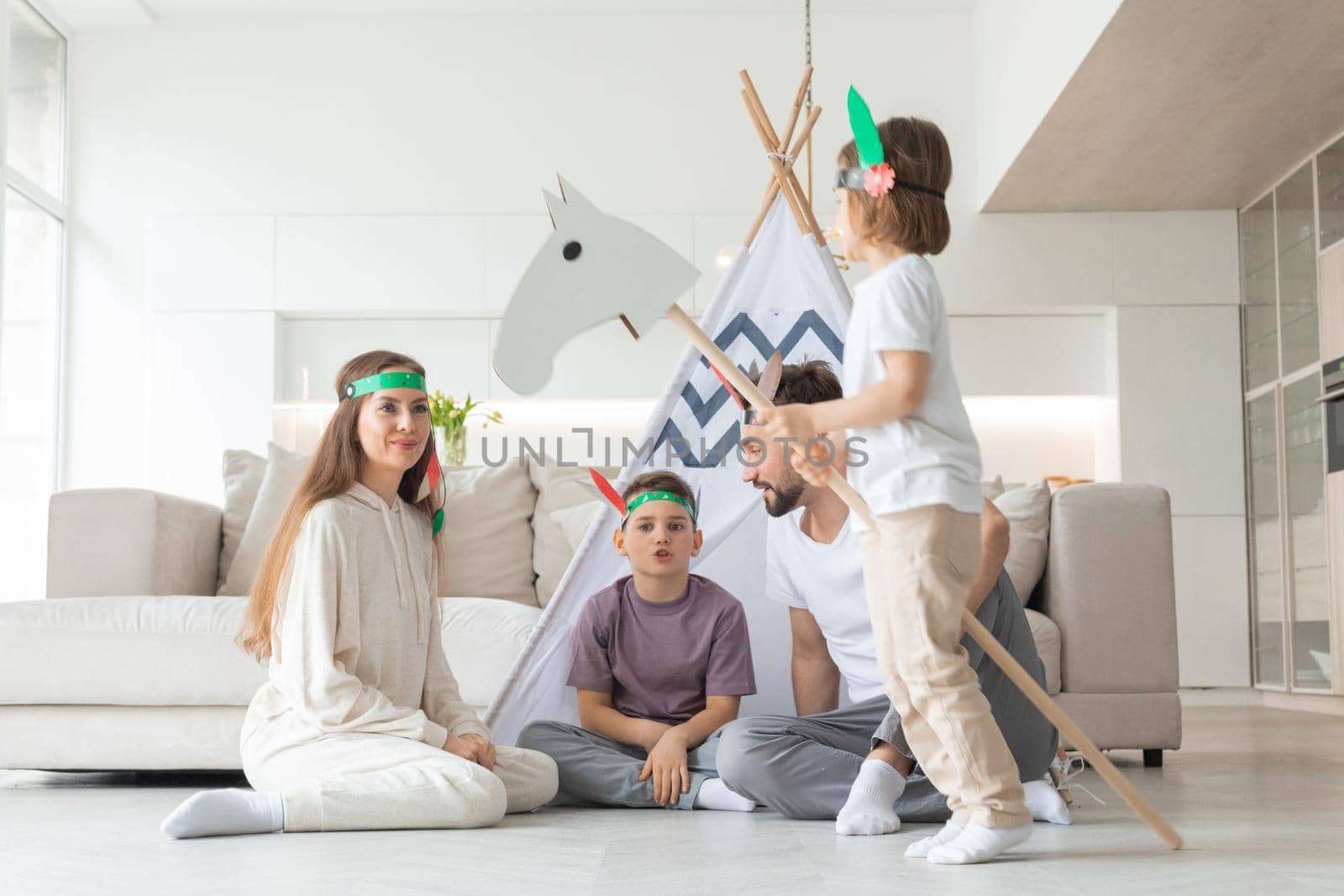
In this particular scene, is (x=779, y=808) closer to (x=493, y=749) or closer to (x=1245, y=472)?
(x=493, y=749)

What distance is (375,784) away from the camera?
2.03m

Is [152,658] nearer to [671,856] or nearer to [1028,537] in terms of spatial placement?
[671,856]

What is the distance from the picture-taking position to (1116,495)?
3.09 meters

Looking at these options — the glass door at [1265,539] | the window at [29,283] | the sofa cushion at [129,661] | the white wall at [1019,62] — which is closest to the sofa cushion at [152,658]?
the sofa cushion at [129,661]

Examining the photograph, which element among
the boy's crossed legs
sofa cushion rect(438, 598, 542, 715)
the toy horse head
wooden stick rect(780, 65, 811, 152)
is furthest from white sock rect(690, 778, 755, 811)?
wooden stick rect(780, 65, 811, 152)

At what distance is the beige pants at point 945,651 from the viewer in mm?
1702

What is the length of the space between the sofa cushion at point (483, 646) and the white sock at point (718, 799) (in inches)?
22.5

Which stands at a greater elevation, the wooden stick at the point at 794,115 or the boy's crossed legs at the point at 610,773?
the wooden stick at the point at 794,115

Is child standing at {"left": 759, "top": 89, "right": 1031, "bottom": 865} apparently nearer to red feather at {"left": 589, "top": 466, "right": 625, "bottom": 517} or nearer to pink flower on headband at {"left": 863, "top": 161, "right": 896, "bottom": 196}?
pink flower on headband at {"left": 863, "top": 161, "right": 896, "bottom": 196}

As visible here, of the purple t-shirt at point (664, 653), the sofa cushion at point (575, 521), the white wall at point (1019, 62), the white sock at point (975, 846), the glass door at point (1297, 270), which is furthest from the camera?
the glass door at point (1297, 270)

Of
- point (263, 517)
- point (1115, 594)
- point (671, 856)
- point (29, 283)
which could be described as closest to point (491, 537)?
point (263, 517)

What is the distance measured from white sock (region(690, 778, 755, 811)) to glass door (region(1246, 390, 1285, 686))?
12.7 feet

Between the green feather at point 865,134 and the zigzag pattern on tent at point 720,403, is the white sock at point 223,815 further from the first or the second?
the green feather at point 865,134

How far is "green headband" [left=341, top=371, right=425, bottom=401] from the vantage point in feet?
7.57
